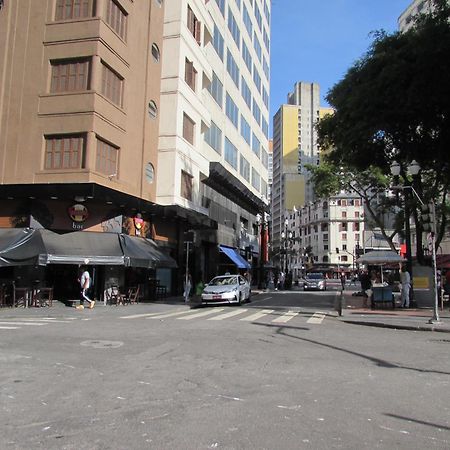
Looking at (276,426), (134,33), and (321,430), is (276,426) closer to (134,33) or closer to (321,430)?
(321,430)

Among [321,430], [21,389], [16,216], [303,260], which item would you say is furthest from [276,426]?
[303,260]

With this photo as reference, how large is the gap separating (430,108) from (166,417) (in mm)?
20328

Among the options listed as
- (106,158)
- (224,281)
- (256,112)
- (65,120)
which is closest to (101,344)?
(106,158)

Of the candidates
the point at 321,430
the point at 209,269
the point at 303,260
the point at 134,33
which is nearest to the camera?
the point at 321,430

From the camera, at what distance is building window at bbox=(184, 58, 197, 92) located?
104 feet

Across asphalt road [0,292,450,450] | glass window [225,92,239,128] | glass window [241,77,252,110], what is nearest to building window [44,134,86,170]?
asphalt road [0,292,450,450]

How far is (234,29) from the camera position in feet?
148

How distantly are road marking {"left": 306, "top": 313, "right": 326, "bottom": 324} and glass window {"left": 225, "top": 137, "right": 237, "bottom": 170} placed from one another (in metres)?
24.6

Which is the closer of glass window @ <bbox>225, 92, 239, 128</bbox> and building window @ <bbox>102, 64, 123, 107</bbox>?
building window @ <bbox>102, 64, 123, 107</bbox>

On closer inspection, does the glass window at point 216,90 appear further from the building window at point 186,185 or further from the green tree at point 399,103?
the green tree at point 399,103

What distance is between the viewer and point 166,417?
5762 millimetres

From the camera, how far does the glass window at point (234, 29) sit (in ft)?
142

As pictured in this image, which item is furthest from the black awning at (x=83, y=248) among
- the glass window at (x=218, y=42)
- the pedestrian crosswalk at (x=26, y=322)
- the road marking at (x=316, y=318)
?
the glass window at (x=218, y=42)

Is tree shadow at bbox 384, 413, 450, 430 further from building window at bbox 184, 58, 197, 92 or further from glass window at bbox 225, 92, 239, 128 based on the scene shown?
glass window at bbox 225, 92, 239, 128
